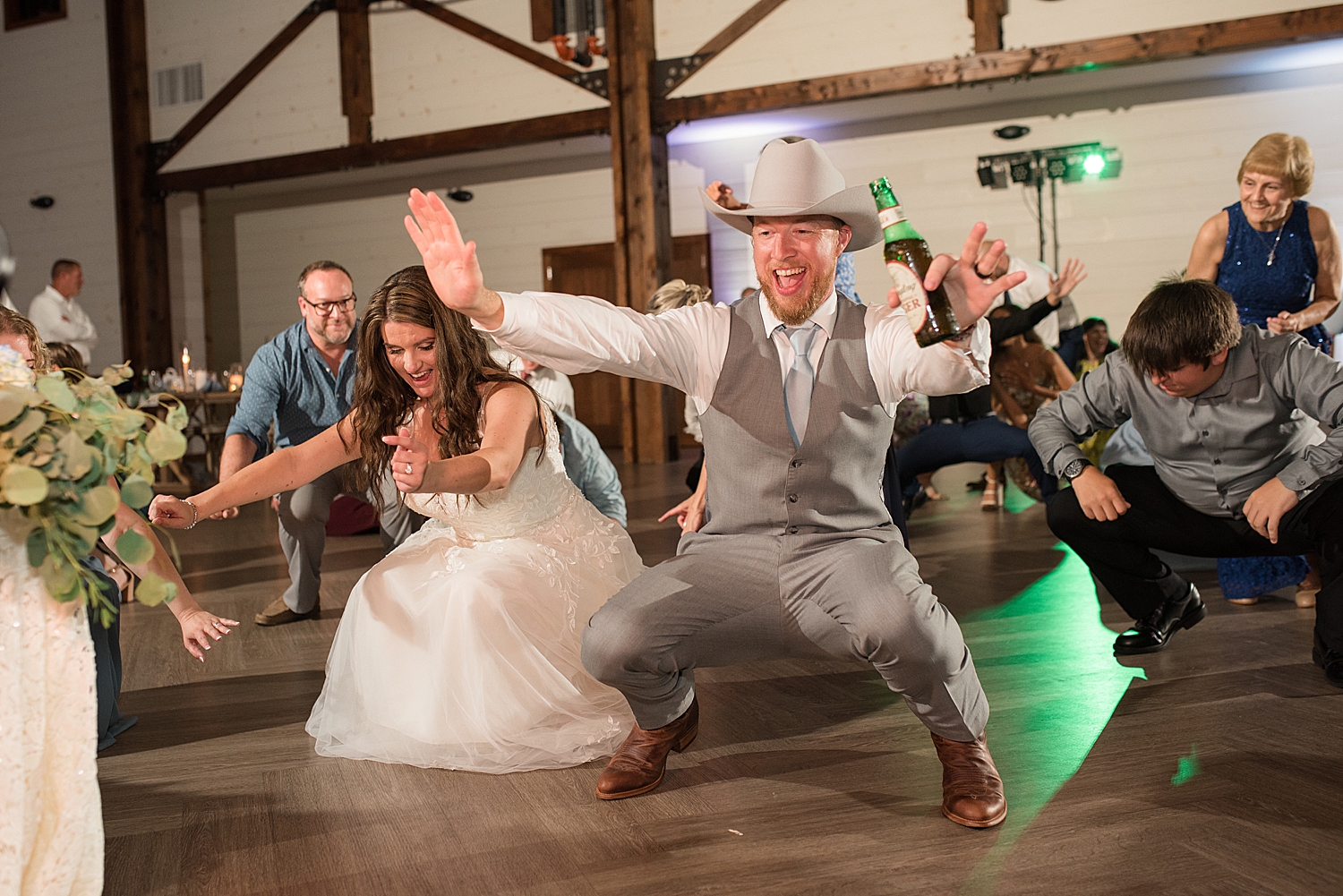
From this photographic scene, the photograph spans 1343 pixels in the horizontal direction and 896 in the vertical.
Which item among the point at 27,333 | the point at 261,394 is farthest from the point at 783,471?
the point at 261,394

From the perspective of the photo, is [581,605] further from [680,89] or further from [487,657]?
[680,89]

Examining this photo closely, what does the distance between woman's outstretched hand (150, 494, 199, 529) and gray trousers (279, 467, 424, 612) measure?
5.24 ft

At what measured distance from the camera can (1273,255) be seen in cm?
392

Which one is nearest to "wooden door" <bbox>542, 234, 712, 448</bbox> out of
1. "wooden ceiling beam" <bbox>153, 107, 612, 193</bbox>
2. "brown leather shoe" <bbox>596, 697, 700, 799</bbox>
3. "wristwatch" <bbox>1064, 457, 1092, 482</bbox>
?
"wooden ceiling beam" <bbox>153, 107, 612, 193</bbox>

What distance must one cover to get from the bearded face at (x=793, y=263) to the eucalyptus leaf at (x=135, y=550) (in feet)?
4.19

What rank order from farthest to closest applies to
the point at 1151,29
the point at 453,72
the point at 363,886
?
→ the point at 453,72
the point at 1151,29
the point at 363,886

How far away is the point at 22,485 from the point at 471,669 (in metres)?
1.23

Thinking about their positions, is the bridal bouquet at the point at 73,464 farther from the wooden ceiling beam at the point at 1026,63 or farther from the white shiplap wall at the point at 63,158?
the white shiplap wall at the point at 63,158

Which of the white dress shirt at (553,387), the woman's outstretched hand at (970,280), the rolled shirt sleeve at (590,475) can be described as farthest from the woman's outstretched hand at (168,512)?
the white dress shirt at (553,387)

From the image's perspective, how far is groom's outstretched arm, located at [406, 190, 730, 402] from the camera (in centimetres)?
200

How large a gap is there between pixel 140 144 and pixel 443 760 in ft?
36.0

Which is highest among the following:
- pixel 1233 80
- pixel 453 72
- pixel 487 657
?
pixel 453 72

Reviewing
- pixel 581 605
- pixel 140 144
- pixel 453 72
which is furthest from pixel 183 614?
pixel 140 144

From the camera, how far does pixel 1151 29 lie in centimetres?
781
